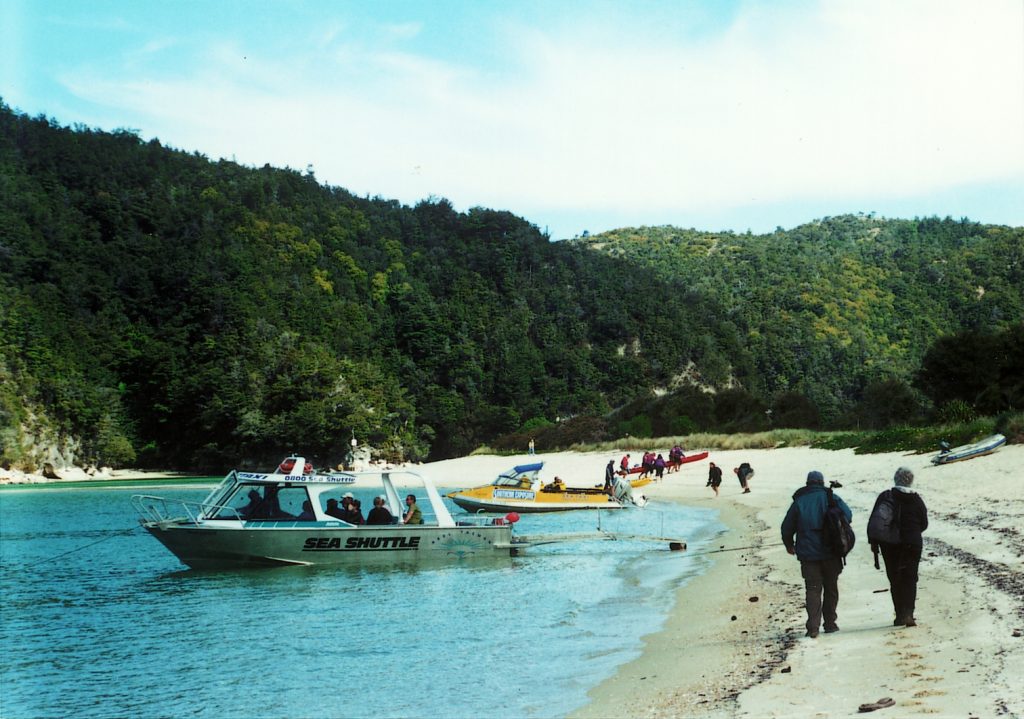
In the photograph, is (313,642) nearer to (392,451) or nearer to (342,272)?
(392,451)

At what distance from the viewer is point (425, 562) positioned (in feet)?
79.6

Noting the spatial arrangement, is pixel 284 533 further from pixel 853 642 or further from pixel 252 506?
pixel 853 642

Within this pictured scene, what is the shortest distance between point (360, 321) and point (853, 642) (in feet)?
417

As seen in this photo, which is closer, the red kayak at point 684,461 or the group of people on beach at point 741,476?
the group of people on beach at point 741,476

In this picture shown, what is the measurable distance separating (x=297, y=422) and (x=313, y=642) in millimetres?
86059

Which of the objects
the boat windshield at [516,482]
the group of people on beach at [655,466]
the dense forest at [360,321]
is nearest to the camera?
the boat windshield at [516,482]

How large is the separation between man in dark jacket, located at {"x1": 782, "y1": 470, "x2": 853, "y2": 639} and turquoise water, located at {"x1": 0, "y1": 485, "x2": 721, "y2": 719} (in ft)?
9.34

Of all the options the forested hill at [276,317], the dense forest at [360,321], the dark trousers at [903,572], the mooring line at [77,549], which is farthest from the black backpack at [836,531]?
the forested hill at [276,317]

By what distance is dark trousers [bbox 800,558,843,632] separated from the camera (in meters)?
10.6

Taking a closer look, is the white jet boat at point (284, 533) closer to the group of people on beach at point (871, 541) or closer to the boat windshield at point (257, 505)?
the boat windshield at point (257, 505)

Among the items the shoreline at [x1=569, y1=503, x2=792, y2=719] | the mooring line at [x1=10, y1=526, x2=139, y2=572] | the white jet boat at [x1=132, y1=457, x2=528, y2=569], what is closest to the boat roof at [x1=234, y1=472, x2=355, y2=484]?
the white jet boat at [x1=132, y1=457, x2=528, y2=569]

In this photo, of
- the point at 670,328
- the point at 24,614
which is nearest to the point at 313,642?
the point at 24,614

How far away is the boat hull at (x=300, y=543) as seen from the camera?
23.5 metres

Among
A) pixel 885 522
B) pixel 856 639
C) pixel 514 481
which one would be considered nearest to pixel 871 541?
pixel 885 522
